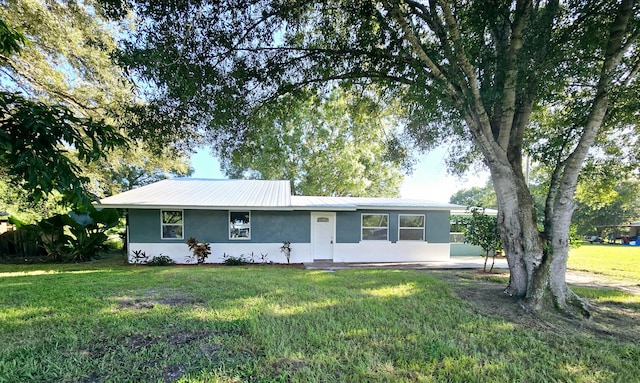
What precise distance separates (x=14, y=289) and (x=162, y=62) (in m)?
6.21

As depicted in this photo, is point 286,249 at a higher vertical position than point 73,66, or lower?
lower

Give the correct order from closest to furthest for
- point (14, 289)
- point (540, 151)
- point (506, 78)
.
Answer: point (506, 78)
point (14, 289)
point (540, 151)

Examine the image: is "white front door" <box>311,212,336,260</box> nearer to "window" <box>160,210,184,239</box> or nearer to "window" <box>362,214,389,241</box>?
"window" <box>362,214,389,241</box>

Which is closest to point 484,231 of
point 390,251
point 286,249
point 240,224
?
point 390,251

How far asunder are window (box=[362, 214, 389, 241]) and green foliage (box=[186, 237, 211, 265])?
6.83m

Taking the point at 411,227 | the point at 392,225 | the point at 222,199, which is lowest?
the point at 411,227

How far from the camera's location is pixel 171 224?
1198cm

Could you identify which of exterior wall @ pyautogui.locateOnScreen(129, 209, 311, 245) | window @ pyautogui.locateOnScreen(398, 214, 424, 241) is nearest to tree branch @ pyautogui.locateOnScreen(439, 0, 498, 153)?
window @ pyautogui.locateOnScreen(398, 214, 424, 241)

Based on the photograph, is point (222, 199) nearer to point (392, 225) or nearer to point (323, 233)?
point (323, 233)

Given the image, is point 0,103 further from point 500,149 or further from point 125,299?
point 500,149

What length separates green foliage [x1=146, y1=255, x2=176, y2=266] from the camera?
1141cm

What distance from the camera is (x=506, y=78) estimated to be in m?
5.21

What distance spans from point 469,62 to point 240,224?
10.2 metres

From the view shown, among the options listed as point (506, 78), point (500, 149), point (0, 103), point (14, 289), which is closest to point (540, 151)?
point (500, 149)
